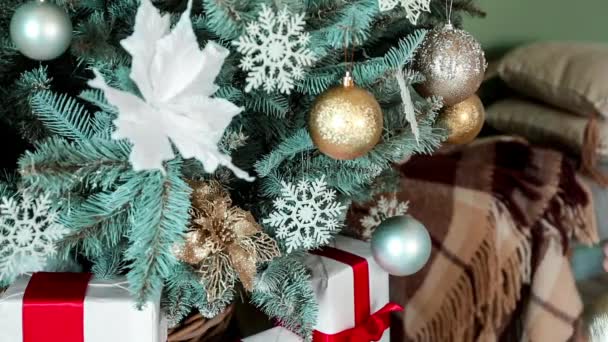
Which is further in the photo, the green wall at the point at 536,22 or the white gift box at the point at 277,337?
the green wall at the point at 536,22

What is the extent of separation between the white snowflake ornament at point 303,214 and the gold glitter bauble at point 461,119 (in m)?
0.18

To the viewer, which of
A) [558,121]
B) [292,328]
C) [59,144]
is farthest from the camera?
[558,121]

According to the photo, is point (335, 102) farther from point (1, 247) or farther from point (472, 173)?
point (472, 173)

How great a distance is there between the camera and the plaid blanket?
1.02m

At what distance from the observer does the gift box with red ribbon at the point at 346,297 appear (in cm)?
64

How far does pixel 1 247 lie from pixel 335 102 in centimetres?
29

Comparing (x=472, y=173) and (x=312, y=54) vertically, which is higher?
(x=312, y=54)

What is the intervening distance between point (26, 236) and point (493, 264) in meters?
A: 0.74

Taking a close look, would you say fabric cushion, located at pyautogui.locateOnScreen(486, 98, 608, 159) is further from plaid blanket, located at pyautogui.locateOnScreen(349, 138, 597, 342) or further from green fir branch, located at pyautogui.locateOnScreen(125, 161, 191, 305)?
green fir branch, located at pyautogui.locateOnScreen(125, 161, 191, 305)

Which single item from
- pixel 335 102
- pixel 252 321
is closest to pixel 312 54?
pixel 335 102

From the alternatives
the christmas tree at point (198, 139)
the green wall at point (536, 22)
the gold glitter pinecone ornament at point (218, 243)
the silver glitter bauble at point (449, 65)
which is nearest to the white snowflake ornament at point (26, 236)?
the christmas tree at point (198, 139)

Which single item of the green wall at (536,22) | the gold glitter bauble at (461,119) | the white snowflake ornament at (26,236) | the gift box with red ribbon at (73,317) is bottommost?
the gift box with red ribbon at (73,317)

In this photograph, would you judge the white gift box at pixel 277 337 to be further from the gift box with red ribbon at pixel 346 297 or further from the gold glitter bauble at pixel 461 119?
the gold glitter bauble at pixel 461 119

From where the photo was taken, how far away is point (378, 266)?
68 cm
